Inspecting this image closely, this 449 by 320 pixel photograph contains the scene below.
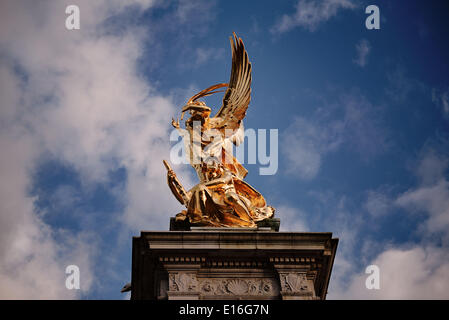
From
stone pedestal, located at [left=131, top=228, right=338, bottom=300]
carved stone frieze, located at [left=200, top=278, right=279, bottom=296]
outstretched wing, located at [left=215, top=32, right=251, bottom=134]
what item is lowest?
carved stone frieze, located at [left=200, top=278, right=279, bottom=296]

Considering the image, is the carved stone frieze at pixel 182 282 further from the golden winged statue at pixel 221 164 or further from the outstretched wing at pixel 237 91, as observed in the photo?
the outstretched wing at pixel 237 91

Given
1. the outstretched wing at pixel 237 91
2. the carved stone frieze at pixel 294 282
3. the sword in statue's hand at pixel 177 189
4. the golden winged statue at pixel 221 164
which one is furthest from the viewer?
the outstretched wing at pixel 237 91

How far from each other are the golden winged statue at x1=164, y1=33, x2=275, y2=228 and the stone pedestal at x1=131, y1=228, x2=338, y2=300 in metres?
1.45

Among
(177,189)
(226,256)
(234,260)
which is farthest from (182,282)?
(177,189)

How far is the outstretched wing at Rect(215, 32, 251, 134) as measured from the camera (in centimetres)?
2227

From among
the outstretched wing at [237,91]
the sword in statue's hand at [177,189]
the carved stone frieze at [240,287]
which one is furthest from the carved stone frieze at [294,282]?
the outstretched wing at [237,91]

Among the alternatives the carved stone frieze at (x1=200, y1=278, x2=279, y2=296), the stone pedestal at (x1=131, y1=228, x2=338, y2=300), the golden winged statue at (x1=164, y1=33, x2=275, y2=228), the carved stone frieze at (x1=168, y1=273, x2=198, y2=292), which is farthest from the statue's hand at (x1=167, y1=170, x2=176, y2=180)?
the carved stone frieze at (x1=200, y1=278, x2=279, y2=296)

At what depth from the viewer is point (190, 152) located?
70.0 feet

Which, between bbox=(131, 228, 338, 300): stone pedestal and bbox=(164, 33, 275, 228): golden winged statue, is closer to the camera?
bbox=(131, 228, 338, 300): stone pedestal

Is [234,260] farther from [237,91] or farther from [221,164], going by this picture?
[237,91]

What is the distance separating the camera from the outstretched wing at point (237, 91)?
2227 centimetres

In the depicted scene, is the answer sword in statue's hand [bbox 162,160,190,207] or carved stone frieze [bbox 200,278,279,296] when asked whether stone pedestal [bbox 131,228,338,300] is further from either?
sword in statue's hand [bbox 162,160,190,207]
